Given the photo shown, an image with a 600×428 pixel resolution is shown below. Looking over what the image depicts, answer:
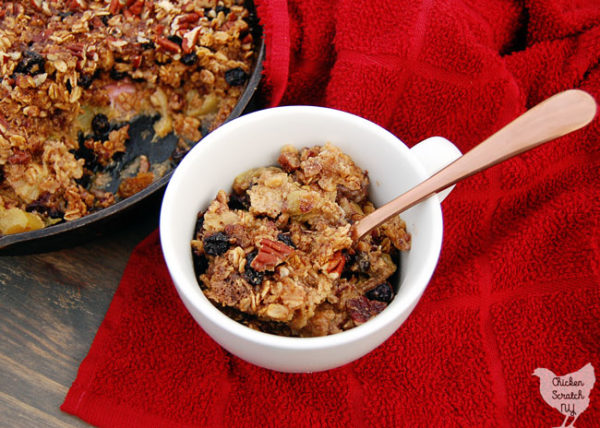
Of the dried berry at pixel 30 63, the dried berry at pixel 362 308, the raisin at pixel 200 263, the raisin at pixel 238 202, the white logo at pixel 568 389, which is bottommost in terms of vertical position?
the white logo at pixel 568 389

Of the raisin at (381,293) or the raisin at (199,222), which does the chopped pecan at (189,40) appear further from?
the raisin at (381,293)

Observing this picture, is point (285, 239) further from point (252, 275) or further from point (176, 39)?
point (176, 39)

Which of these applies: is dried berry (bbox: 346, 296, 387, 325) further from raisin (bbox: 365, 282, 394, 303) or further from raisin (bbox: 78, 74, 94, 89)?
raisin (bbox: 78, 74, 94, 89)

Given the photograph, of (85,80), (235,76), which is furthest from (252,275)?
(85,80)

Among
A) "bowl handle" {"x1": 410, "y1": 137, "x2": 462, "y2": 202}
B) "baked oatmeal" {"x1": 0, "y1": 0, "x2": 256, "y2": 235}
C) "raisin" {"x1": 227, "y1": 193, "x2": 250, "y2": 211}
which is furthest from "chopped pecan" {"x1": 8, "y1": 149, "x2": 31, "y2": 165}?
"bowl handle" {"x1": 410, "y1": 137, "x2": 462, "y2": 202}

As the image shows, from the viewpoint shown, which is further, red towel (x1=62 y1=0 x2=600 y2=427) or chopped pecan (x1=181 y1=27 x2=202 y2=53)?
chopped pecan (x1=181 y1=27 x2=202 y2=53)

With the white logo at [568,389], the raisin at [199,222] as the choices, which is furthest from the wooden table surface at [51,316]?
the white logo at [568,389]
